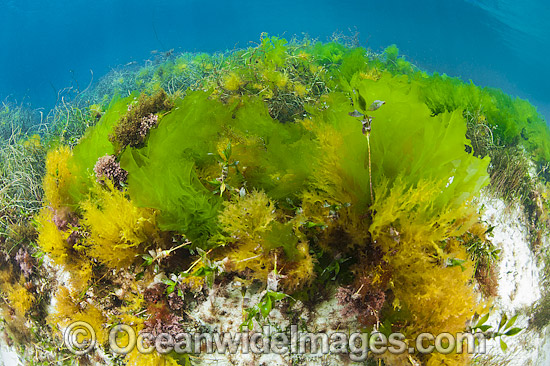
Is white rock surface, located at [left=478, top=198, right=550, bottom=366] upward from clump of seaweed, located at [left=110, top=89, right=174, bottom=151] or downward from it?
downward

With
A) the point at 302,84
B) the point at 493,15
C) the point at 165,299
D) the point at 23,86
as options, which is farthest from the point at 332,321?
the point at 23,86

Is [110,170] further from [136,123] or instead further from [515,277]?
[515,277]

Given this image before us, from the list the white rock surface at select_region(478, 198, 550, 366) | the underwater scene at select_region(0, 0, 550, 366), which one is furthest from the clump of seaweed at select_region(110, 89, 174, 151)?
the white rock surface at select_region(478, 198, 550, 366)

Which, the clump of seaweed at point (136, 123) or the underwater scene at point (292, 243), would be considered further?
the clump of seaweed at point (136, 123)

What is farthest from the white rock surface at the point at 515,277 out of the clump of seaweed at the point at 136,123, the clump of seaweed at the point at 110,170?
the clump of seaweed at the point at 136,123

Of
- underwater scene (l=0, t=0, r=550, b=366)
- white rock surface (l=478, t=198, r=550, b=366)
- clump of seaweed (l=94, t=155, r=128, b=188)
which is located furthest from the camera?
white rock surface (l=478, t=198, r=550, b=366)

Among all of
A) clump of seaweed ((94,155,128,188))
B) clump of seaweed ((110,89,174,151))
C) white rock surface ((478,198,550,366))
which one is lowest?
white rock surface ((478,198,550,366))

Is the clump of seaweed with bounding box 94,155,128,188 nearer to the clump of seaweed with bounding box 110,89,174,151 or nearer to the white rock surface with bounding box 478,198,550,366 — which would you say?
the clump of seaweed with bounding box 110,89,174,151

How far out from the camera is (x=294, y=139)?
2260 mm

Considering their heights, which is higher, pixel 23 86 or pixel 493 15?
pixel 493 15

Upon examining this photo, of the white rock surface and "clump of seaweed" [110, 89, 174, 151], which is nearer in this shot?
the white rock surface

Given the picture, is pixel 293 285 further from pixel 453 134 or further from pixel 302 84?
pixel 302 84

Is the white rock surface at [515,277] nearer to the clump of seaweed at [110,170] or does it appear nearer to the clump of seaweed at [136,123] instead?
the clump of seaweed at [110,170]

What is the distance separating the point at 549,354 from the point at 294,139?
13.8 feet
